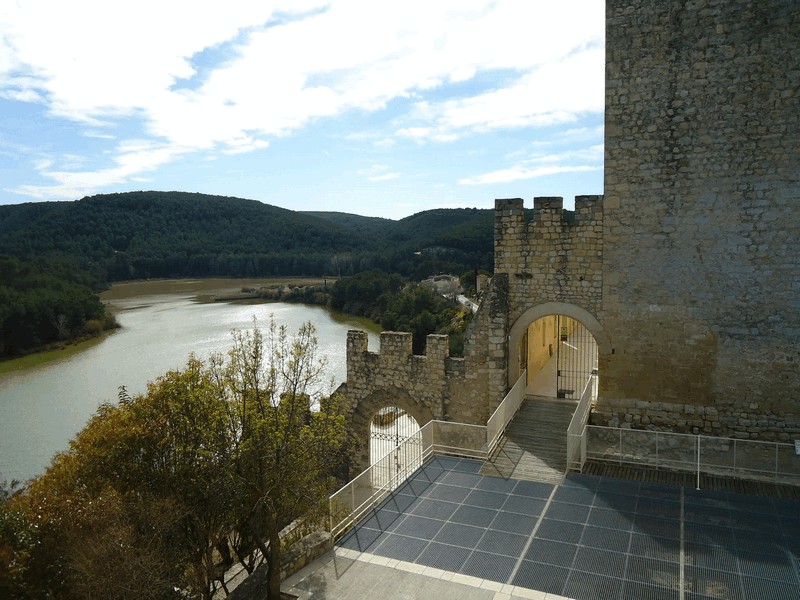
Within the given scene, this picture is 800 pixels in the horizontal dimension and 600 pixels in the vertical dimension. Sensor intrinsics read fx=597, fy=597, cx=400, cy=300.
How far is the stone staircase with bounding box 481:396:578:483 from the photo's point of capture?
32.9ft

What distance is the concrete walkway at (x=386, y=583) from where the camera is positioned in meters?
6.77

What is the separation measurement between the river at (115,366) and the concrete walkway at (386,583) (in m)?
4.55

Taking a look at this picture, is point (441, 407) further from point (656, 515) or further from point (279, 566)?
point (279, 566)

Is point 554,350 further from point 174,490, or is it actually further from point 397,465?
point 174,490

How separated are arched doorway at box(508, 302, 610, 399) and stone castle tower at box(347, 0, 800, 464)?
0.27ft

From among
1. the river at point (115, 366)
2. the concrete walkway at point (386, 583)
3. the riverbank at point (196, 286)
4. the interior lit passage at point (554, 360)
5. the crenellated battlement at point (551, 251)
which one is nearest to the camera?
the concrete walkway at point (386, 583)

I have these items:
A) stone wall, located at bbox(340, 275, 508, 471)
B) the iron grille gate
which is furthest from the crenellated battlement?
the iron grille gate

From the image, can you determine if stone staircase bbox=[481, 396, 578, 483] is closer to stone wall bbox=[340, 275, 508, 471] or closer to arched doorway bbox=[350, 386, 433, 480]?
stone wall bbox=[340, 275, 508, 471]

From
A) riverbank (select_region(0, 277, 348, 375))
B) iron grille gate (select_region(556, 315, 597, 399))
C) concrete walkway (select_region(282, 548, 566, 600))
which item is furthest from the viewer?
riverbank (select_region(0, 277, 348, 375))

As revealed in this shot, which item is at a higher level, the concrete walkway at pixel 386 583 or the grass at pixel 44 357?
the concrete walkway at pixel 386 583

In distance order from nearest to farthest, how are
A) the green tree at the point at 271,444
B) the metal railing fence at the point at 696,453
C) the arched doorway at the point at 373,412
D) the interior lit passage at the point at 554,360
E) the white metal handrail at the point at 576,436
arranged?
the green tree at the point at 271,444, the metal railing fence at the point at 696,453, the white metal handrail at the point at 576,436, the arched doorway at the point at 373,412, the interior lit passage at the point at 554,360

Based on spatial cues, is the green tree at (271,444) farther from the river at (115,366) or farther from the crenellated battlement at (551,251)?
the crenellated battlement at (551,251)

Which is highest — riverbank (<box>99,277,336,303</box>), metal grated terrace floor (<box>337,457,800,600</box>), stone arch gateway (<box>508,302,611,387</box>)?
stone arch gateway (<box>508,302,611,387</box>)

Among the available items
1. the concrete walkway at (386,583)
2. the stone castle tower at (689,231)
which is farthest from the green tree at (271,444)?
the stone castle tower at (689,231)
